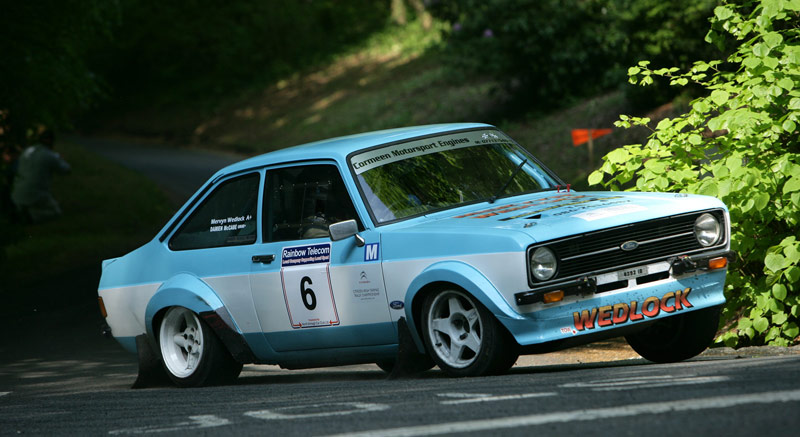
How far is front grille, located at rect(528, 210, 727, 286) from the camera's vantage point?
6598 mm

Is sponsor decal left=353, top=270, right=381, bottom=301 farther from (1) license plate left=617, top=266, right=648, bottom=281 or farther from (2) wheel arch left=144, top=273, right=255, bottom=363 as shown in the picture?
(1) license plate left=617, top=266, right=648, bottom=281

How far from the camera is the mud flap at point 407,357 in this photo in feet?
23.6

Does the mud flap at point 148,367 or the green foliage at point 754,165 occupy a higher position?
the green foliage at point 754,165

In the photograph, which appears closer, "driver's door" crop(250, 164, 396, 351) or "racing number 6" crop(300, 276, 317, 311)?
"driver's door" crop(250, 164, 396, 351)

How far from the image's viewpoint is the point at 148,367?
8.86 meters

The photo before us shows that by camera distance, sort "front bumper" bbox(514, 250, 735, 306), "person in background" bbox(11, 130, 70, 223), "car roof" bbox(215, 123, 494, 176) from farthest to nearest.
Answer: "person in background" bbox(11, 130, 70, 223) → "car roof" bbox(215, 123, 494, 176) → "front bumper" bbox(514, 250, 735, 306)

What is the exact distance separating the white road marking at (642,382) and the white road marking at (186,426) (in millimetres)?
1835

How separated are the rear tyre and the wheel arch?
8.92ft

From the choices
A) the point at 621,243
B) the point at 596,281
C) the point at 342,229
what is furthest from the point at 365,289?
the point at 621,243

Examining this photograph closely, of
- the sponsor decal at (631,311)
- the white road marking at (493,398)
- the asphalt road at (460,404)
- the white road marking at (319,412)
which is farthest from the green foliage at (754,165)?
the white road marking at (319,412)

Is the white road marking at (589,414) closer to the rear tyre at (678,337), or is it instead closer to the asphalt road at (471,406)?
the asphalt road at (471,406)

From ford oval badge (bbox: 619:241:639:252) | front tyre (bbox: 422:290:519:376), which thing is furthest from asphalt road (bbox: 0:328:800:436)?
ford oval badge (bbox: 619:241:639:252)

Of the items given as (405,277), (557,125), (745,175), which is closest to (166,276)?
(405,277)

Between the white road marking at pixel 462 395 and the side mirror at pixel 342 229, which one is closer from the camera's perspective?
the white road marking at pixel 462 395
